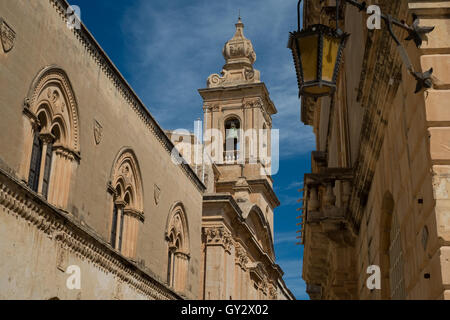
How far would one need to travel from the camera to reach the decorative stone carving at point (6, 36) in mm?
11234

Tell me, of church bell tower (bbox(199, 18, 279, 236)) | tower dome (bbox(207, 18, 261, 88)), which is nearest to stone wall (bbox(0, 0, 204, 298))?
church bell tower (bbox(199, 18, 279, 236))

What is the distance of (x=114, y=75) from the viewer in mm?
16828

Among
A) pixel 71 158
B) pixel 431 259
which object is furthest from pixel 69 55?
pixel 431 259

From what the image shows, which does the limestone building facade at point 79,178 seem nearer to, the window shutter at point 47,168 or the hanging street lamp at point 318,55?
the window shutter at point 47,168

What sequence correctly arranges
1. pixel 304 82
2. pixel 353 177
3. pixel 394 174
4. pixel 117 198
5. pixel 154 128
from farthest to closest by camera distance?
1. pixel 154 128
2. pixel 117 198
3. pixel 353 177
4. pixel 394 174
5. pixel 304 82

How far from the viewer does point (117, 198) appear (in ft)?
57.5

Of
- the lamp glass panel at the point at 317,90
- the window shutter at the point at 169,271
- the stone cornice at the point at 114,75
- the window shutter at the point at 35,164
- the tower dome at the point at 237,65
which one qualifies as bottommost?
the lamp glass panel at the point at 317,90

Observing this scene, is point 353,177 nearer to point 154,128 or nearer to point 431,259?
point 431,259

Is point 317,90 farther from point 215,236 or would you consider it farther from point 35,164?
point 215,236

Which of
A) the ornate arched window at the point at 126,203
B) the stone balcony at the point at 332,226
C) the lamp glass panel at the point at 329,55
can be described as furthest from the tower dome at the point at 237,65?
the lamp glass panel at the point at 329,55

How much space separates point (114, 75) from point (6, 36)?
555 centimetres

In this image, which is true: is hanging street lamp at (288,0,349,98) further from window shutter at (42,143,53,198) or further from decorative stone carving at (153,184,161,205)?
decorative stone carving at (153,184,161,205)

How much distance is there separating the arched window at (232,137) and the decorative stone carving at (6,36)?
1280 inches

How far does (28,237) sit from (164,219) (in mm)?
9013
